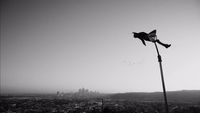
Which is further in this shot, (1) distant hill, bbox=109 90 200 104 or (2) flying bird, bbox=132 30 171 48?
(1) distant hill, bbox=109 90 200 104

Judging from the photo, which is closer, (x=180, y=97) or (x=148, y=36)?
(x=148, y=36)

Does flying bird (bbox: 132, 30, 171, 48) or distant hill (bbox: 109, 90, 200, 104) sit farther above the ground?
flying bird (bbox: 132, 30, 171, 48)

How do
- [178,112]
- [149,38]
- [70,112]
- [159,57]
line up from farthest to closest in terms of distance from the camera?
[70,112]
[178,112]
[149,38]
[159,57]

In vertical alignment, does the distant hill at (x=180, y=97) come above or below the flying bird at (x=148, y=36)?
below

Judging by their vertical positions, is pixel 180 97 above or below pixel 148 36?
below

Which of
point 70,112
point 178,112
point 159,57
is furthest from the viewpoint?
point 70,112

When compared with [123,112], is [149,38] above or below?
above

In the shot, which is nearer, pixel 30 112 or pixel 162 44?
pixel 162 44

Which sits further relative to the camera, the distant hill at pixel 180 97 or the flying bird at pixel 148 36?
the distant hill at pixel 180 97

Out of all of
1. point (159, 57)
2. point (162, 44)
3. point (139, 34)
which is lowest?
point (159, 57)

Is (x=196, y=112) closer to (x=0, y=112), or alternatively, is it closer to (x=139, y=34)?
(x=139, y=34)

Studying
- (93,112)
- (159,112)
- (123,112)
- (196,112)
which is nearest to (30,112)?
(93,112)
